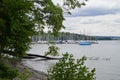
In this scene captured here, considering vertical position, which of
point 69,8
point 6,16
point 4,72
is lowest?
point 4,72

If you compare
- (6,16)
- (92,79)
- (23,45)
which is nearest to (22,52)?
(23,45)

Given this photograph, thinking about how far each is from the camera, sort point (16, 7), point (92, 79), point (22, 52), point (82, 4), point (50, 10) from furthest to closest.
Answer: point (82, 4) < point (50, 10) < point (22, 52) < point (16, 7) < point (92, 79)


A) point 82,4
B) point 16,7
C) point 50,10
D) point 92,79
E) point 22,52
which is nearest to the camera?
point 92,79

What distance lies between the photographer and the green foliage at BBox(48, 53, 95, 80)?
6344 mm

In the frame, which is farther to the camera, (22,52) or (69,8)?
(69,8)

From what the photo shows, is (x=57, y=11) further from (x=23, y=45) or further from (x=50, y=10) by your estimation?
(x=23, y=45)

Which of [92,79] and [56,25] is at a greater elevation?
[56,25]

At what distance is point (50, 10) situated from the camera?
76.6 feet

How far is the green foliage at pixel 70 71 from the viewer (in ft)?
20.8

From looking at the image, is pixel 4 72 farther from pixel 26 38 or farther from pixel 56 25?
pixel 56 25

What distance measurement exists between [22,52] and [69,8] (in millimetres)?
15086

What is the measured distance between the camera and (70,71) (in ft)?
21.2

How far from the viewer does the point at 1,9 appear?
11531 mm

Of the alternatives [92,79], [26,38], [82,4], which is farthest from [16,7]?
[82,4]
